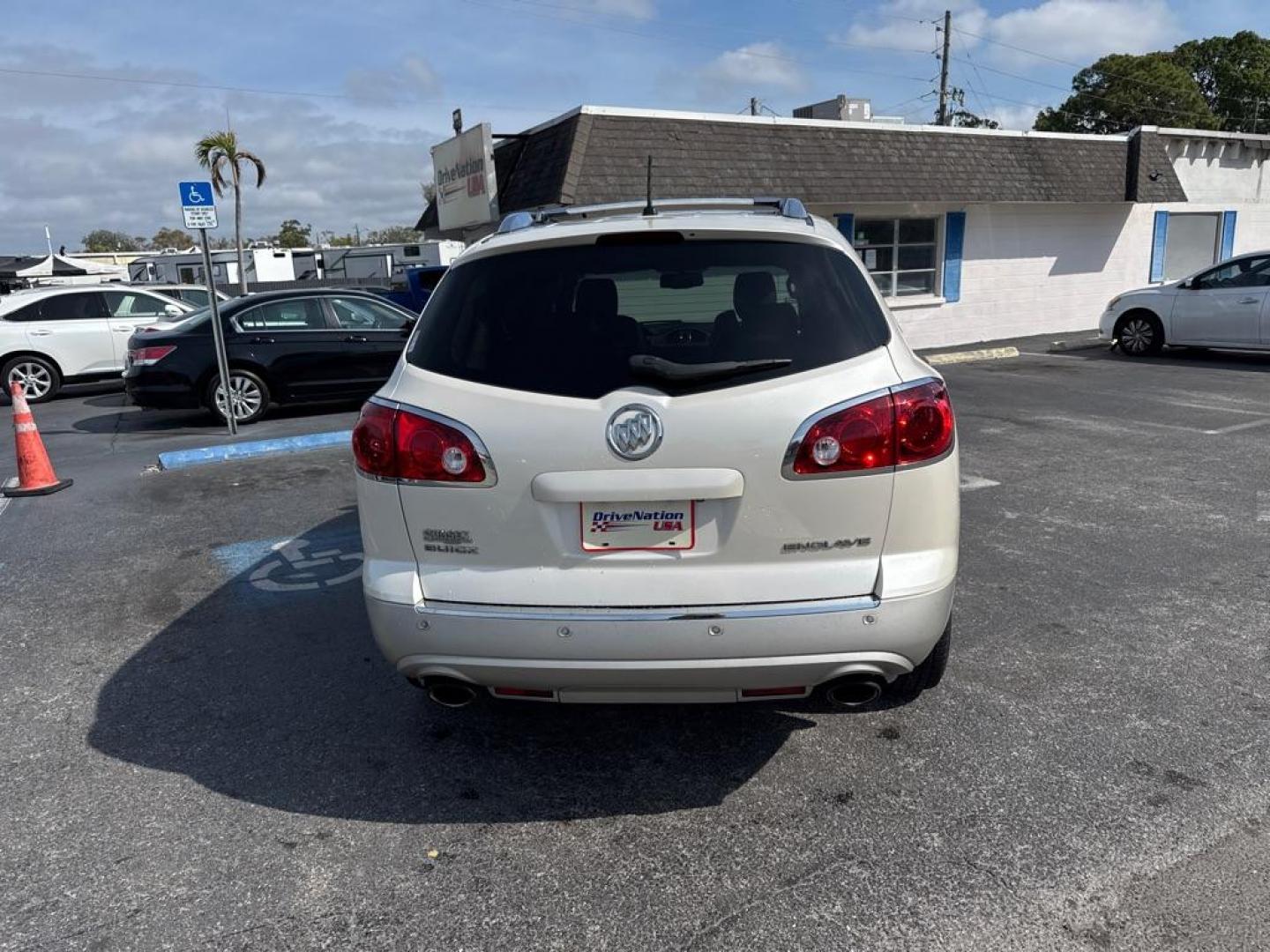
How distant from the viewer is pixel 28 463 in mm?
7547

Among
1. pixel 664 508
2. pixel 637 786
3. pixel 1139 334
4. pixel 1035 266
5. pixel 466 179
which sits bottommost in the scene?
pixel 637 786

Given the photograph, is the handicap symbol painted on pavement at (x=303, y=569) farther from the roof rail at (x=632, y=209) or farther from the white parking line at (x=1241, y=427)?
the white parking line at (x=1241, y=427)

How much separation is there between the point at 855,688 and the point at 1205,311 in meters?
13.4

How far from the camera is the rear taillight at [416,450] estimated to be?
269 cm

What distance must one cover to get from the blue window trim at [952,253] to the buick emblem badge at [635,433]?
51.0ft

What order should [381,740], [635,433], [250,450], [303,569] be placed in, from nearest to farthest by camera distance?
[635,433], [381,740], [303,569], [250,450]

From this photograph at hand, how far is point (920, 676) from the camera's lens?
3.16 metres

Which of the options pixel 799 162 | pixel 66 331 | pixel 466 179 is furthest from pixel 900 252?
pixel 66 331

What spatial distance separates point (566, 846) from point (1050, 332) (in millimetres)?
18526

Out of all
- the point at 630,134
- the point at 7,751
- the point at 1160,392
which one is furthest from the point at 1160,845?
the point at 630,134

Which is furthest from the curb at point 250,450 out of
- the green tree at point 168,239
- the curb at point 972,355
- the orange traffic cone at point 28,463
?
the green tree at point 168,239

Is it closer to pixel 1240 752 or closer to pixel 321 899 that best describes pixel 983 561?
pixel 1240 752

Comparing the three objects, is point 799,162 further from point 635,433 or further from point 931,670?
point 635,433

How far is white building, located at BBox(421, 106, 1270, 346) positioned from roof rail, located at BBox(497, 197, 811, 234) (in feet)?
31.1
